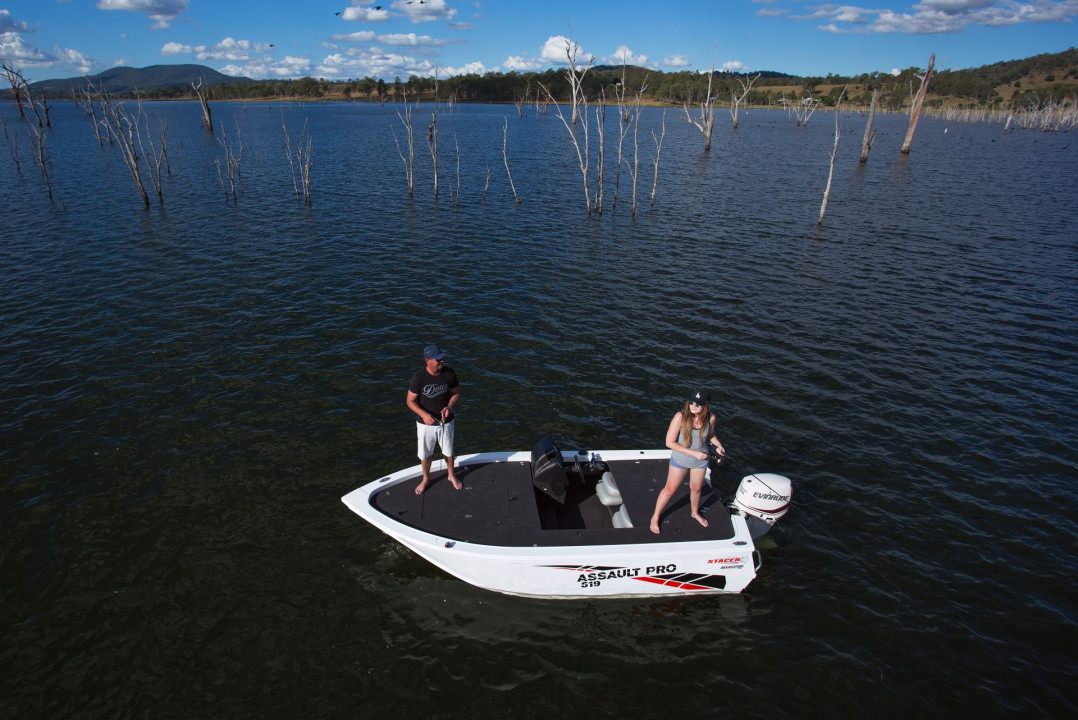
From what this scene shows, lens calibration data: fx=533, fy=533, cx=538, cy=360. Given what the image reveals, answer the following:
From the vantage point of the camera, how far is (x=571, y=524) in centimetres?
1043

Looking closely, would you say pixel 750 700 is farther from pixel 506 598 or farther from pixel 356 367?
pixel 356 367

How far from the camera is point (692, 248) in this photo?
29.7m

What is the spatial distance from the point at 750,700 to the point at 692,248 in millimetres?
25039

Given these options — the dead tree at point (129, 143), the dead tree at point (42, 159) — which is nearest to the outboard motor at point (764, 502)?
the dead tree at point (129, 143)

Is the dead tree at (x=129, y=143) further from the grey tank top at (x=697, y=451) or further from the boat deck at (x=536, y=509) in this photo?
the grey tank top at (x=697, y=451)

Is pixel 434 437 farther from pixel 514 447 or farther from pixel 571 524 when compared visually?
pixel 514 447

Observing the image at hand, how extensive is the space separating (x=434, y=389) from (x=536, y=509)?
2.92 metres

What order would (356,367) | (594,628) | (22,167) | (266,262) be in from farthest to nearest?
(22,167) → (266,262) → (356,367) → (594,628)

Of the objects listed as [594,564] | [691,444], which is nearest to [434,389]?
[594,564]

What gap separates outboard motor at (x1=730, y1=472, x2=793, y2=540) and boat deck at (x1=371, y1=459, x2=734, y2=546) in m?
0.67

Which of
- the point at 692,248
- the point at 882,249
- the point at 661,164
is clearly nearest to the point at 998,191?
the point at 882,249

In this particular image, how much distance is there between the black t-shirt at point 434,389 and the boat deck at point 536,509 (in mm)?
1625

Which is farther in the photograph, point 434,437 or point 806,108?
point 806,108

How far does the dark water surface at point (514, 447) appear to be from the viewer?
327 inches
